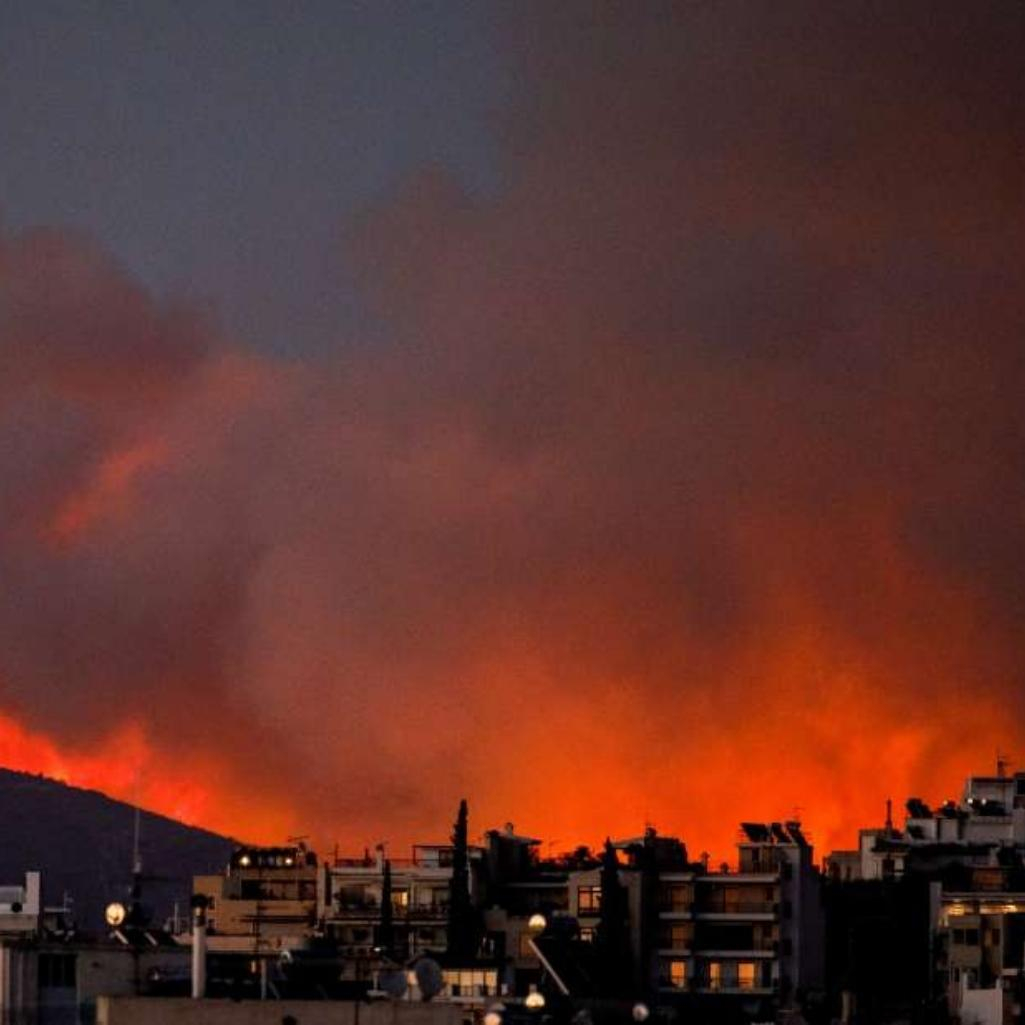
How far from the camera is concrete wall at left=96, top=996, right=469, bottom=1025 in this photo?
9469 cm

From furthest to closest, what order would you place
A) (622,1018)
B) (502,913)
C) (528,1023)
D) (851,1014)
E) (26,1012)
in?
(502,913) < (851,1014) < (622,1018) < (528,1023) < (26,1012)

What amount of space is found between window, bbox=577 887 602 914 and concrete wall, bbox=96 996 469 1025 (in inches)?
3725

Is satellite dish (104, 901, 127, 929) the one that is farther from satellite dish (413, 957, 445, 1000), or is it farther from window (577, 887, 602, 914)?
window (577, 887, 602, 914)

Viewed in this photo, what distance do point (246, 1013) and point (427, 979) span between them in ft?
22.2

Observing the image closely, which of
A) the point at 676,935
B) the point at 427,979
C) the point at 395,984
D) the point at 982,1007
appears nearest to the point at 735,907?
the point at 676,935

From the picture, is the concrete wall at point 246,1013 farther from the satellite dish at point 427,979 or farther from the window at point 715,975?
the window at point 715,975

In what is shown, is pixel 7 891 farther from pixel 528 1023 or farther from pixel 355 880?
pixel 528 1023

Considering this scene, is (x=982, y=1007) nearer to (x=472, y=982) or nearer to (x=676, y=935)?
(x=676, y=935)

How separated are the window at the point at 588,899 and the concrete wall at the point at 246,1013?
A: 310 ft

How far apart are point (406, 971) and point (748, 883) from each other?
90.9 metres

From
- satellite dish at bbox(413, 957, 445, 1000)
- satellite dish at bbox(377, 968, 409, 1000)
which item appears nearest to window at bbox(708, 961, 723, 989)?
satellite dish at bbox(377, 968, 409, 1000)

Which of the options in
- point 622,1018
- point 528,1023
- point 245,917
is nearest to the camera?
point 528,1023

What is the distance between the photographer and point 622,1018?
4958 inches

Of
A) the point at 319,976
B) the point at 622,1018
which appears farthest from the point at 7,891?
the point at 319,976
